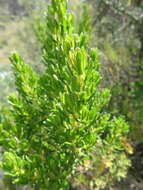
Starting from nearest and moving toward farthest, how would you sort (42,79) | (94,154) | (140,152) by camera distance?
1. (42,79)
2. (94,154)
3. (140,152)

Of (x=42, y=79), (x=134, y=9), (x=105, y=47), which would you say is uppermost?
(x=134, y=9)

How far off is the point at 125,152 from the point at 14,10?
3091cm

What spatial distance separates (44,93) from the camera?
2.59m

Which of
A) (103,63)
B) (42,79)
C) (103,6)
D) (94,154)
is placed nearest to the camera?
(42,79)

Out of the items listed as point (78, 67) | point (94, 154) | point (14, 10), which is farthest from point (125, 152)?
point (14, 10)

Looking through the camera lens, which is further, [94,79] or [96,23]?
[96,23]

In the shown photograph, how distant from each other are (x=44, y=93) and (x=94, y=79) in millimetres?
624

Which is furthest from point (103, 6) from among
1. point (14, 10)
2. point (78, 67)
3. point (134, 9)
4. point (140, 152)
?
point (14, 10)

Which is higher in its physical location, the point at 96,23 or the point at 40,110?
the point at 96,23

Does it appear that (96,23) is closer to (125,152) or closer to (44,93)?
(125,152)

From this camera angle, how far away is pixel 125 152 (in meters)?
4.45

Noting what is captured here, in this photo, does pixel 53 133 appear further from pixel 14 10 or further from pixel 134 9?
pixel 14 10

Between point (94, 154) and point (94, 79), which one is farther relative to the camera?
point (94, 154)

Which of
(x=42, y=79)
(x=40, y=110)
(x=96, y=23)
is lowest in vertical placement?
(x=40, y=110)
